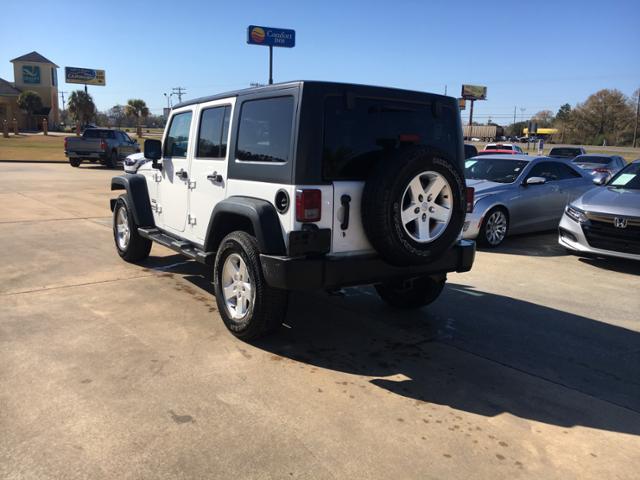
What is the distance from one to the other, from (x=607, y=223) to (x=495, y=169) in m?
2.81

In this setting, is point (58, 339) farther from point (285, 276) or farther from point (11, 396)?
point (285, 276)

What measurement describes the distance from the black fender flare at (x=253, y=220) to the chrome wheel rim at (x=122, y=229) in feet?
8.66

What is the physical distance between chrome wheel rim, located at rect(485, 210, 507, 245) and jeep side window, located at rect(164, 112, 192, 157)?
5126 millimetres

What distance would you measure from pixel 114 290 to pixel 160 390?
8.31ft

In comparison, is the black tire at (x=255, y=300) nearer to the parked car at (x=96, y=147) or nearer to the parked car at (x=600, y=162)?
the parked car at (x=600, y=162)

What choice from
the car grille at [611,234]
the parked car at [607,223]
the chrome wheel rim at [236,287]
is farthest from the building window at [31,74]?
the chrome wheel rim at [236,287]

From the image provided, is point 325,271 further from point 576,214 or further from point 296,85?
point 576,214

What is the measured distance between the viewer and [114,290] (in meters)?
5.64

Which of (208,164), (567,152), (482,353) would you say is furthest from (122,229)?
(567,152)

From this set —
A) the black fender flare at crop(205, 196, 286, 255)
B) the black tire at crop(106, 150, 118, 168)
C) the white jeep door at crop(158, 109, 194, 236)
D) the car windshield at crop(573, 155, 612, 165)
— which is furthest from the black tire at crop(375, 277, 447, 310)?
the black tire at crop(106, 150, 118, 168)

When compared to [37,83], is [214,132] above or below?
below

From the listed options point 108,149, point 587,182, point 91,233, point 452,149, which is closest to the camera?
point 452,149

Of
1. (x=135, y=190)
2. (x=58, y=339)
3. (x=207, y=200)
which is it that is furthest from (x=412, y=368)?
(x=135, y=190)

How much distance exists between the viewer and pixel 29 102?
250 feet
